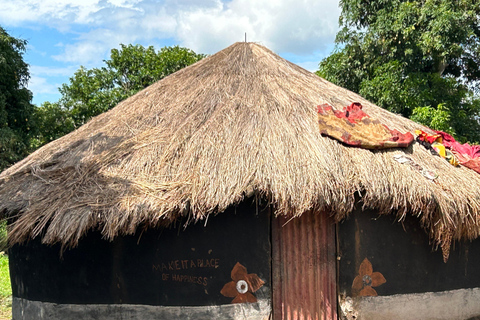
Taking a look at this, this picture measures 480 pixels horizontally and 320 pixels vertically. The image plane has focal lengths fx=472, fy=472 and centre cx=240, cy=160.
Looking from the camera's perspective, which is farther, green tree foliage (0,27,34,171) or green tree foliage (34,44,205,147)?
green tree foliage (34,44,205,147)

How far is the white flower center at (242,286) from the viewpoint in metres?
5.36

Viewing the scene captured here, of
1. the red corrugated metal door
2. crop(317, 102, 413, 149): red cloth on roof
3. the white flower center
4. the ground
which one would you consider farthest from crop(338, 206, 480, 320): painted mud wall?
the ground

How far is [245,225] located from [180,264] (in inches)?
34.9

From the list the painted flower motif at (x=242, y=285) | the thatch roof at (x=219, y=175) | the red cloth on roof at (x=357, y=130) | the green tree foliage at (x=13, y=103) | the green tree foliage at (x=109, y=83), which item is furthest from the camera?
the green tree foliage at (x=109, y=83)

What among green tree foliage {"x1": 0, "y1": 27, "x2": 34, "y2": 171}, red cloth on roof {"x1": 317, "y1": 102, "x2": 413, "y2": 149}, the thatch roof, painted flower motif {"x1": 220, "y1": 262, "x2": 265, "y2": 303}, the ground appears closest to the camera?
the thatch roof

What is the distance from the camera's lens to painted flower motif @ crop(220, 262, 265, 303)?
5.35 metres

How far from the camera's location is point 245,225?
5.39m

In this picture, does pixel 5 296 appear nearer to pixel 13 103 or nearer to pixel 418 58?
pixel 13 103

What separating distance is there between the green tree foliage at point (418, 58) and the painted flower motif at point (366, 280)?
654cm

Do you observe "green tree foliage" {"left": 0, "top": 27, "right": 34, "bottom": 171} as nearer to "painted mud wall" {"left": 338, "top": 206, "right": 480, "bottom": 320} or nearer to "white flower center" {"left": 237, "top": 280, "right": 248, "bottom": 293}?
"white flower center" {"left": 237, "top": 280, "right": 248, "bottom": 293}

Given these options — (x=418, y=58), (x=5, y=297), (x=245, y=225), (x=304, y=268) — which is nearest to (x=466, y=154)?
(x=304, y=268)

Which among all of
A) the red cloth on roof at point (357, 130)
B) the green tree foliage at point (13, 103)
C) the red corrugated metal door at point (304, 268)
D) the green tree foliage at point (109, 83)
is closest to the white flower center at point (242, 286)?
the red corrugated metal door at point (304, 268)

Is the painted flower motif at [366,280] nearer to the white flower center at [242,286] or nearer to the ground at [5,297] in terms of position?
the white flower center at [242,286]

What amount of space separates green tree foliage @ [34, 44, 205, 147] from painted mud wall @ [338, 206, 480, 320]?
1472 cm
